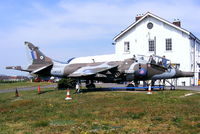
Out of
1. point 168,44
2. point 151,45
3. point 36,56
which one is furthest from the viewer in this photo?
point 151,45

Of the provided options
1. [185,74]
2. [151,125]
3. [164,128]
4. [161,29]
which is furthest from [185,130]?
[161,29]

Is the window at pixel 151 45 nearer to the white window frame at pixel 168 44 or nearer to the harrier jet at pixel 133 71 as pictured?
the white window frame at pixel 168 44

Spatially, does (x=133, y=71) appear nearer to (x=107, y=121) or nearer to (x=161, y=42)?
(x=107, y=121)

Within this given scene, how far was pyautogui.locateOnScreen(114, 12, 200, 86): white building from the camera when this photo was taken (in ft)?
124

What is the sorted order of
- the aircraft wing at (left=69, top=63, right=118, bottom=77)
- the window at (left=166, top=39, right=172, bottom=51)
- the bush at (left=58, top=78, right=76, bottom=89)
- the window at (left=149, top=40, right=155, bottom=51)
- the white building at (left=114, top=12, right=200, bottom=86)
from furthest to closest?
the window at (left=149, top=40, right=155, bottom=51), the window at (left=166, top=39, right=172, bottom=51), the white building at (left=114, top=12, right=200, bottom=86), the bush at (left=58, top=78, right=76, bottom=89), the aircraft wing at (left=69, top=63, right=118, bottom=77)

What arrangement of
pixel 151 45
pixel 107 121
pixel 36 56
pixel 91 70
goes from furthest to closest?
pixel 151 45 → pixel 36 56 → pixel 91 70 → pixel 107 121

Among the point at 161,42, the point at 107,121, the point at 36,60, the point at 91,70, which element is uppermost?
the point at 161,42

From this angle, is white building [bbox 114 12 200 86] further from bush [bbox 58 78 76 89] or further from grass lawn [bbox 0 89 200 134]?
grass lawn [bbox 0 89 200 134]

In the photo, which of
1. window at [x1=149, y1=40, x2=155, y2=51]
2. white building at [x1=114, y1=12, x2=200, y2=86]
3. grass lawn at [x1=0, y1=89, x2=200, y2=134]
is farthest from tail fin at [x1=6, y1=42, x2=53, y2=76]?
window at [x1=149, y1=40, x2=155, y2=51]

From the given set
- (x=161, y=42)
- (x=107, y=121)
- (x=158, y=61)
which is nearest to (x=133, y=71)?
(x=158, y=61)

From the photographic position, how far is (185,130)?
28.8 ft

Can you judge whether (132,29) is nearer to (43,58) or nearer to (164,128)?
(43,58)

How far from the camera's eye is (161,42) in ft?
129

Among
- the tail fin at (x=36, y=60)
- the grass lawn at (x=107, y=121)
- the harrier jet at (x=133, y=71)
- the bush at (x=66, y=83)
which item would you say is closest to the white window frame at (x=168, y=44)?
the harrier jet at (x=133, y=71)
